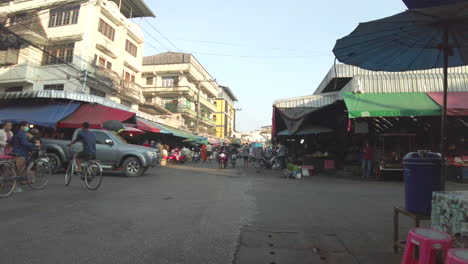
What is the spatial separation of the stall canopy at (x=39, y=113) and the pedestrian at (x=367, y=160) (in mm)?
15364

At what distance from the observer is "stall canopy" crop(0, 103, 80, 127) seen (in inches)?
556

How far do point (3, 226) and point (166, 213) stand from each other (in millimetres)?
2336

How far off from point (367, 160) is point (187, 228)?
32.4 feet

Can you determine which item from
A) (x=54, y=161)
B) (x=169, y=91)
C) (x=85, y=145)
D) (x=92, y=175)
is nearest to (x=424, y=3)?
(x=92, y=175)

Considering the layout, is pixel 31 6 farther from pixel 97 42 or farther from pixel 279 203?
pixel 279 203

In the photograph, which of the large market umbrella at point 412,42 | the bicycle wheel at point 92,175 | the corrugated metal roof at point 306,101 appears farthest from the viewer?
the corrugated metal roof at point 306,101

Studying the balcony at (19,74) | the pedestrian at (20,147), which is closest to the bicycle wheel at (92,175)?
the pedestrian at (20,147)

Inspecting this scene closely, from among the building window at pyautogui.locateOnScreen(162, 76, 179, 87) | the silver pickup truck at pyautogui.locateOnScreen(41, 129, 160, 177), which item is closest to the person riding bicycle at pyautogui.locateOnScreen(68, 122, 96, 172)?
the silver pickup truck at pyautogui.locateOnScreen(41, 129, 160, 177)

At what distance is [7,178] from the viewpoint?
5.88m

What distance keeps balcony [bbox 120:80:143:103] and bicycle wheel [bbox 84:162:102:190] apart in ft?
63.7

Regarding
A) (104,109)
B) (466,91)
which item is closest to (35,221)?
(104,109)

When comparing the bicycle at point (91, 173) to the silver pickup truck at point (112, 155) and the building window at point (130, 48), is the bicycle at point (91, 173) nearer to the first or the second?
the silver pickup truck at point (112, 155)

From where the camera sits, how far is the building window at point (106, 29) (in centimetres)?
2248

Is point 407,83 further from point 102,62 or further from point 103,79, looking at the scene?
point 102,62
